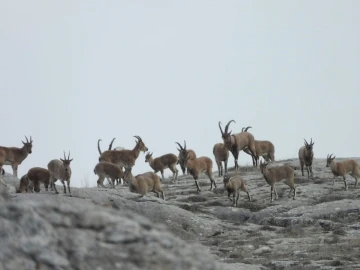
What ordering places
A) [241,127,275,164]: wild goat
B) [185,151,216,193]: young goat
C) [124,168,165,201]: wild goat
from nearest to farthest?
[124,168,165,201]: wild goat
[185,151,216,193]: young goat
[241,127,275,164]: wild goat

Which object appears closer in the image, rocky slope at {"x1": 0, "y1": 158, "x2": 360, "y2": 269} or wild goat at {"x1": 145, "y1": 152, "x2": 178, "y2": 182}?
rocky slope at {"x1": 0, "y1": 158, "x2": 360, "y2": 269}

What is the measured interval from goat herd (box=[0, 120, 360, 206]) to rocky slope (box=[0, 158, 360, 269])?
77cm

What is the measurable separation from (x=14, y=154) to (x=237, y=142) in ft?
36.9

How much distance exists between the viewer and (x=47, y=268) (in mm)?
3375

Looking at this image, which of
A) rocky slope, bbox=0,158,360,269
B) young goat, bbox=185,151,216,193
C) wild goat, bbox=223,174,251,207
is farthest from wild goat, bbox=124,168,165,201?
young goat, bbox=185,151,216,193

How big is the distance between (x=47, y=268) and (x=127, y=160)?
3219 cm

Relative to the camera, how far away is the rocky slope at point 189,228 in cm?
342

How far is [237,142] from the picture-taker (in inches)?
1441

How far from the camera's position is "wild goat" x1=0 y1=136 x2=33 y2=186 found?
32188mm

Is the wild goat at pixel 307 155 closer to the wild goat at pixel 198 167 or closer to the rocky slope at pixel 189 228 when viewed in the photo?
the rocky slope at pixel 189 228

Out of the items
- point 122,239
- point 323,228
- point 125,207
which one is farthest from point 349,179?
point 122,239

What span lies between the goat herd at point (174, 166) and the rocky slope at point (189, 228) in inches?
30.2

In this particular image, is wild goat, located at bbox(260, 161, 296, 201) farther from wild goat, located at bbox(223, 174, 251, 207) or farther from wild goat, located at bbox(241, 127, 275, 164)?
wild goat, located at bbox(241, 127, 275, 164)

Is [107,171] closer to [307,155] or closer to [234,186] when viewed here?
[234,186]
